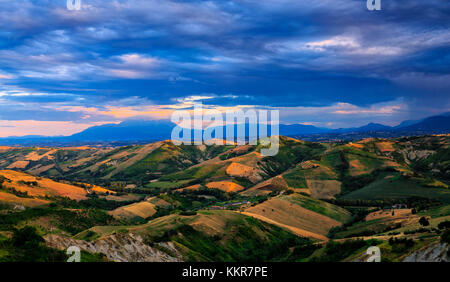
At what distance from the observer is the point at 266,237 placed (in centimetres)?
15488

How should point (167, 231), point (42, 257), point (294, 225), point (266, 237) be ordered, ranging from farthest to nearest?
point (294, 225) → point (266, 237) → point (167, 231) → point (42, 257)

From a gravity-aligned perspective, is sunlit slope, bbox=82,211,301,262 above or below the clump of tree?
below

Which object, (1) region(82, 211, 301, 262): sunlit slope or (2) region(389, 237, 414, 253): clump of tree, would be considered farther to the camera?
(1) region(82, 211, 301, 262): sunlit slope

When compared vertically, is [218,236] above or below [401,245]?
below

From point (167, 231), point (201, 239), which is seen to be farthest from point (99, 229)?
point (201, 239)

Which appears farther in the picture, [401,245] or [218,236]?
[218,236]

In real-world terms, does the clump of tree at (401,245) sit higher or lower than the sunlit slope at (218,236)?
higher

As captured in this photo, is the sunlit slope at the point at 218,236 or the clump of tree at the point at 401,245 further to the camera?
the sunlit slope at the point at 218,236

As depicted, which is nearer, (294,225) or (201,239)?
(201,239)
